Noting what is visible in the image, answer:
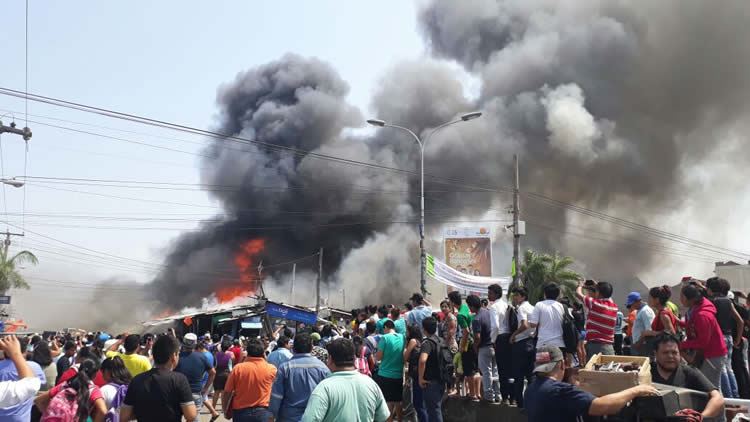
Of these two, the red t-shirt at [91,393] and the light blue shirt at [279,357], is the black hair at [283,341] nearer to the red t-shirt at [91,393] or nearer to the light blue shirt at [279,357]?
the light blue shirt at [279,357]

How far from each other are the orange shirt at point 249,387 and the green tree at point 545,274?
25932 mm

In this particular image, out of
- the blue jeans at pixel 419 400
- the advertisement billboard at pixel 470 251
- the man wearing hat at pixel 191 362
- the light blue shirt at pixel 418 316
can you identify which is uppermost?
the advertisement billboard at pixel 470 251

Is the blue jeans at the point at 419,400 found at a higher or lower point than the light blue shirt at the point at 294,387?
lower

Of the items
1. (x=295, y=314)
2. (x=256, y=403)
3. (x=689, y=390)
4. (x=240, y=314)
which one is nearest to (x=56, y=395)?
(x=256, y=403)

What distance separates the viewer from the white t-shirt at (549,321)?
7543 millimetres

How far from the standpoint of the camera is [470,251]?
4381 cm

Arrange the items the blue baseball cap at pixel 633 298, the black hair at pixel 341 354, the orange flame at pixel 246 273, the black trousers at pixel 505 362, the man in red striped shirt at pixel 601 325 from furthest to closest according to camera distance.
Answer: the orange flame at pixel 246 273, the black trousers at pixel 505 362, the blue baseball cap at pixel 633 298, the man in red striped shirt at pixel 601 325, the black hair at pixel 341 354

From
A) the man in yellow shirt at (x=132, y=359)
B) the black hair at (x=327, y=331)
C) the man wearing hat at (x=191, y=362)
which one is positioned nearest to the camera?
the man in yellow shirt at (x=132, y=359)

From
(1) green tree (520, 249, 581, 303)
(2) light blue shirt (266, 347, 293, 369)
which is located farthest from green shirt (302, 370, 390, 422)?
(1) green tree (520, 249, 581, 303)

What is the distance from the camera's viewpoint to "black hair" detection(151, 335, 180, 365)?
5.08m

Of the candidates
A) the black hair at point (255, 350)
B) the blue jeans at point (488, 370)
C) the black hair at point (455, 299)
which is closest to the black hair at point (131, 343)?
the black hair at point (255, 350)

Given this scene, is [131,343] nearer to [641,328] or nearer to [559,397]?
[559,397]

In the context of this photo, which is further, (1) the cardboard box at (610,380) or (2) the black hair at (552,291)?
(2) the black hair at (552,291)

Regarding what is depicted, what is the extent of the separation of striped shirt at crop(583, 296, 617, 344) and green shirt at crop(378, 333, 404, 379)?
8.02ft
